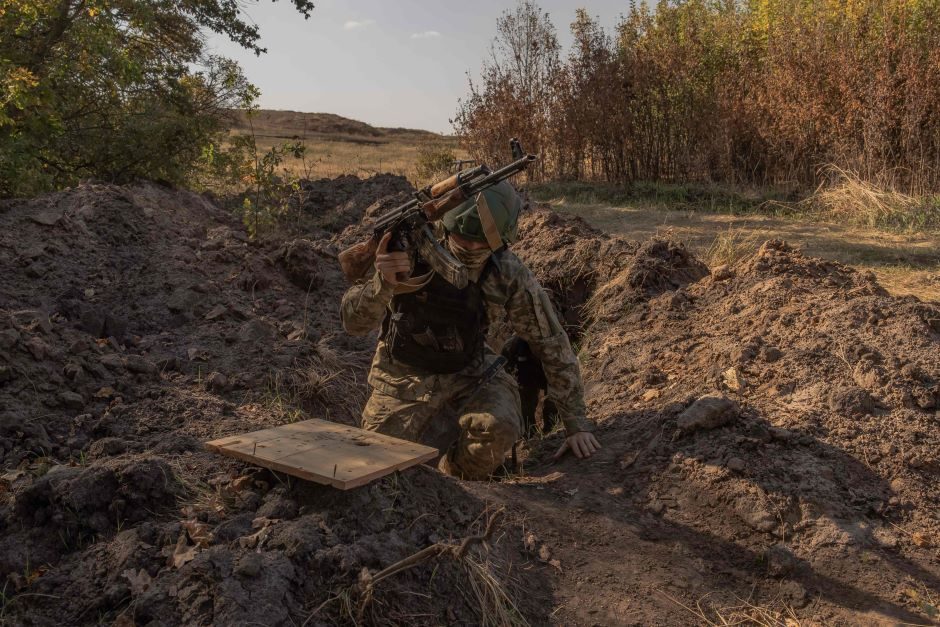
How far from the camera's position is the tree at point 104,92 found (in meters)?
6.54

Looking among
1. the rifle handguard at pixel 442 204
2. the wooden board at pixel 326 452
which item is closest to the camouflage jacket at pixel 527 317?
the rifle handguard at pixel 442 204

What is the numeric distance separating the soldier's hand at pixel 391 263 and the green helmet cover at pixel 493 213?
28 cm

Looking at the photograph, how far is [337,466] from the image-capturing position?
2.43 m

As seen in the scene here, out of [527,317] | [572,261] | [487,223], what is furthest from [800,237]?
[487,223]

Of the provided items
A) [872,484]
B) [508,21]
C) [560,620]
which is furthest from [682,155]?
[560,620]

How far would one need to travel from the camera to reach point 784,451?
3062 millimetres

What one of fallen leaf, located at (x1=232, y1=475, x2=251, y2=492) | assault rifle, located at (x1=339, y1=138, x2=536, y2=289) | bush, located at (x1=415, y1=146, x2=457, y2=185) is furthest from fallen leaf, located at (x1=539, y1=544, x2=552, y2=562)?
bush, located at (x1=415, y1=146, x2=457, y2=185)

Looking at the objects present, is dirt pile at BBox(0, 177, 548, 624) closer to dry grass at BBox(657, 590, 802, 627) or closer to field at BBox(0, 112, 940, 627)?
field at BBox(0, 112, 940, 627)

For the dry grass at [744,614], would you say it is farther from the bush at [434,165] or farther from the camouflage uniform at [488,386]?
the bush at [434,165]

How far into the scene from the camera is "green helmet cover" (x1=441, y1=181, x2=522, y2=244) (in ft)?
10.9

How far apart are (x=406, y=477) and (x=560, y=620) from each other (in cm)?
73

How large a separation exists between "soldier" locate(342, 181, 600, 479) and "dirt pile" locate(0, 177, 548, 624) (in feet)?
2.03

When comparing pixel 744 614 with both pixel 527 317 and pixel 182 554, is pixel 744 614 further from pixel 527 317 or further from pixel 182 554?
pixel 182 554

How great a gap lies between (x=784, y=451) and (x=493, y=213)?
1623mm
